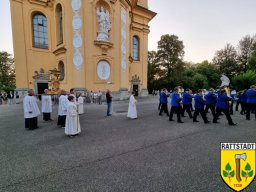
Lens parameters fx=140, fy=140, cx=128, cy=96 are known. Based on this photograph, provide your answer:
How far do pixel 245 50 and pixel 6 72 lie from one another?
71879mm

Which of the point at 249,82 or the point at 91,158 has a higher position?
the point at 249,82

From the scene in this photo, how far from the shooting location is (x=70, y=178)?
305 centimetres

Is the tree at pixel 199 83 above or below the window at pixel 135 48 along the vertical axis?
below

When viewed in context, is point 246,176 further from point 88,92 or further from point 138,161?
point 88,92

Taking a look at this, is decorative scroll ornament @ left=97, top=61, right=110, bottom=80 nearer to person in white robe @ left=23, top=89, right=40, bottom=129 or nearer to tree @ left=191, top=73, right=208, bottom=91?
person in white robe @ left=23, top=89, right=40, bottom=129

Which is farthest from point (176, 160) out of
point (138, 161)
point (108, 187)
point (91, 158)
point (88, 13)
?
point (88, 13)

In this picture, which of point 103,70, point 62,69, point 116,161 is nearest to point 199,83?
point 103,70

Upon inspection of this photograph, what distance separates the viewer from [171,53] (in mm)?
42312

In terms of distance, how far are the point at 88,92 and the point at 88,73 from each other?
2635 mm

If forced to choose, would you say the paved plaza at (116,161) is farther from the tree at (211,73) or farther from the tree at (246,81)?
the tree at (211,73)

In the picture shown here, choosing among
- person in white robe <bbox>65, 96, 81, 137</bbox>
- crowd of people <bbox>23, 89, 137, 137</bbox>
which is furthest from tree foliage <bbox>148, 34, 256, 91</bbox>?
person in white robe <bbox>65, 96, 81, 137</bbox>

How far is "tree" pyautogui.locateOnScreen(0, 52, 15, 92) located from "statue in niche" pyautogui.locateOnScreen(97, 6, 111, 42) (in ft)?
125

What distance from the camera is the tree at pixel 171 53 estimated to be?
41750mm

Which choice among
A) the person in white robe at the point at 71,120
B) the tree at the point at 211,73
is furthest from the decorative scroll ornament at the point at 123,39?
the tree at the point at 211,73
